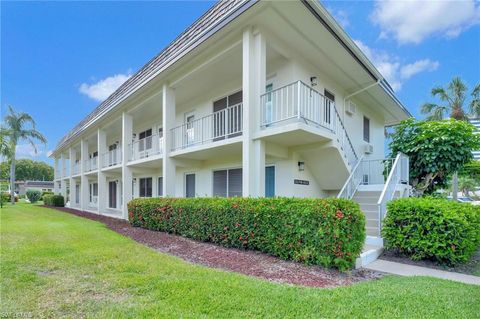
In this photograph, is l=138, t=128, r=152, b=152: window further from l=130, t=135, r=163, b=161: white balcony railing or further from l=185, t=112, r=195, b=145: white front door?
l=185, t=112, r=195, b=145: white front door

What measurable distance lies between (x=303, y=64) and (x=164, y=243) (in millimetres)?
7645

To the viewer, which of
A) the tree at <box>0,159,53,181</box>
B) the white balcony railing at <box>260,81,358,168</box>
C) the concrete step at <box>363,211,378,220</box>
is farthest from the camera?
the tree at <box>0,159,53,181</box>

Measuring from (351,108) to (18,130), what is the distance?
35895 millimetres

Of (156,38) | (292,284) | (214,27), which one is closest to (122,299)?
(292,284)

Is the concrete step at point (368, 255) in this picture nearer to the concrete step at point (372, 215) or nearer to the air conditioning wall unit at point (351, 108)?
the concrete step at point (372, 215)

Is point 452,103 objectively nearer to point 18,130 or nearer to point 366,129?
point 366,129

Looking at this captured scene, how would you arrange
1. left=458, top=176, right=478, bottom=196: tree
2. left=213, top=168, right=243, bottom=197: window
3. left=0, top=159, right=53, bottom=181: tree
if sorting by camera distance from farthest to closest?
left=0, top=159, right=53, bottom=181: tree < left=458, top=176, right=478, bottom=196: tree < left=213, top=168, right=243, bottom=197: window

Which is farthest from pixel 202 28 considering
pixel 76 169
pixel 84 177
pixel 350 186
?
pixel 76 169

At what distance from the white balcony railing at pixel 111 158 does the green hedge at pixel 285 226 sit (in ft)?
34.2

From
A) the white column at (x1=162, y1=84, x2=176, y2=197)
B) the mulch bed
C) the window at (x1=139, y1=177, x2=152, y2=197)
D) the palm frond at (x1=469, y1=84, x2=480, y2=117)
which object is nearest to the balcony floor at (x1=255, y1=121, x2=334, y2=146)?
the mulch bed

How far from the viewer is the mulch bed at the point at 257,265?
5051 millimetres

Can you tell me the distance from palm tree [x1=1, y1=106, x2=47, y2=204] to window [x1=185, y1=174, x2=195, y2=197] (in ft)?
89.0

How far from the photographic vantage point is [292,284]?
470cm

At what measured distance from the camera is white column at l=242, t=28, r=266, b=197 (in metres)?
8.25
